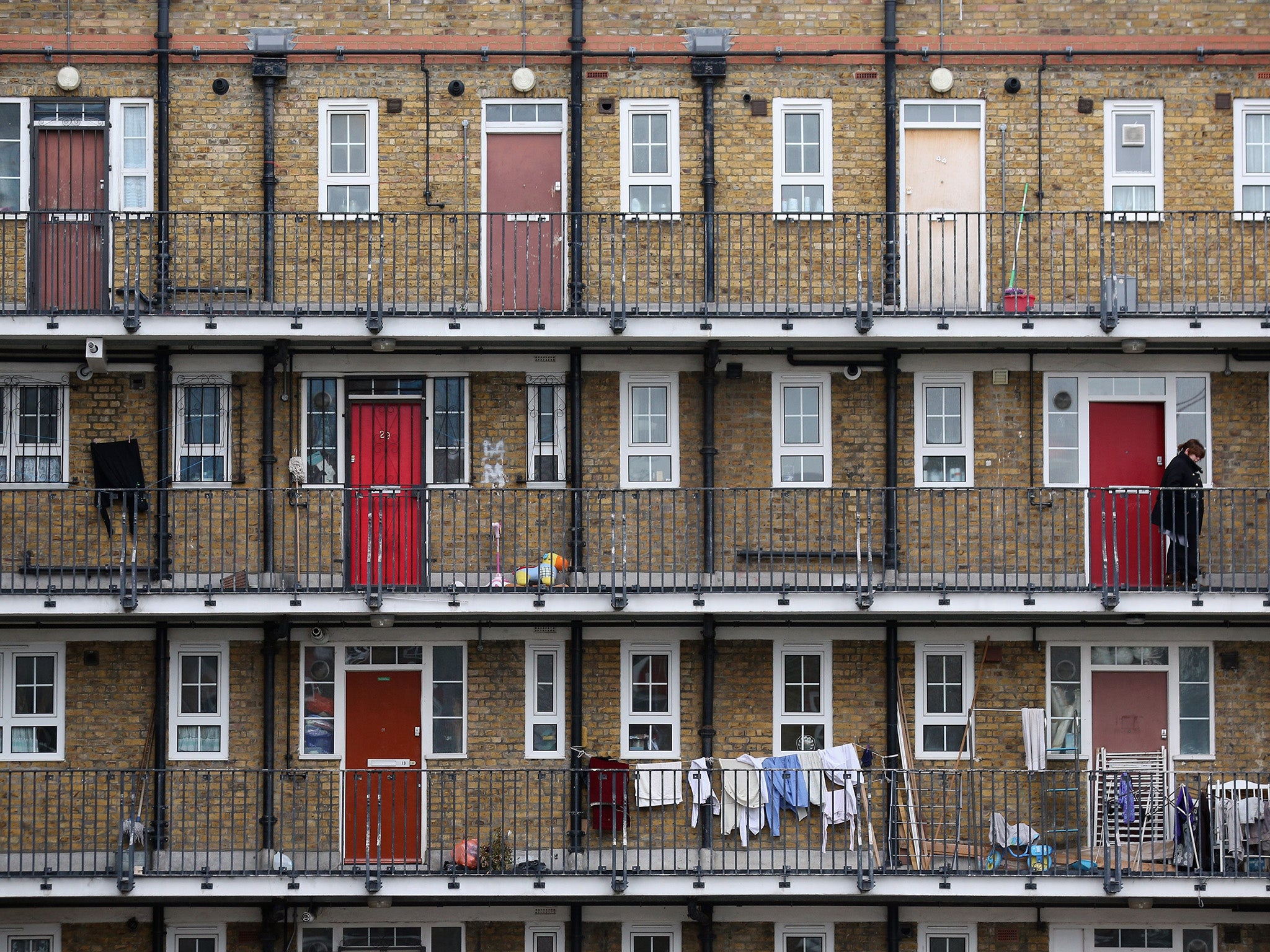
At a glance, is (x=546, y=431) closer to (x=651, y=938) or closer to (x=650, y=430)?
(x=650, y=430)

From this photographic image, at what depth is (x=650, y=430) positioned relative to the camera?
17.1 metres

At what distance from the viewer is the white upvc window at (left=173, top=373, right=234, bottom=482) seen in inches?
668

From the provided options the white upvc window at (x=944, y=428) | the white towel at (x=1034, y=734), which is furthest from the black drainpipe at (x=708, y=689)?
the white towel at (x=1034, y=734)

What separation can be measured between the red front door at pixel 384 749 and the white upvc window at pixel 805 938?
3921mm

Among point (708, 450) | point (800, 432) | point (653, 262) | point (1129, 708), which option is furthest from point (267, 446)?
point (1129, 708)

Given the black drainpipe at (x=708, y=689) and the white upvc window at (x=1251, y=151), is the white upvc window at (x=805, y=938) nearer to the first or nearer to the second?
the black drainpipe at (x=708, y=689)

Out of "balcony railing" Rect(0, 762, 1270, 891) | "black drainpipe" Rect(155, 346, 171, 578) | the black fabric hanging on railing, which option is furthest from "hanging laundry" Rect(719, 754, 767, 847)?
the black fabric hanging on railing

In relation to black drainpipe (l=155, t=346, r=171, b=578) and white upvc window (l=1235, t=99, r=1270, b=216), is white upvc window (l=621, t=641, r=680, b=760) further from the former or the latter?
white upvc window (l=1235, t=99, r=1270, b=216)

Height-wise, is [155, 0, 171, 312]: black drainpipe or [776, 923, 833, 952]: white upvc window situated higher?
[155, 0, 171, 312]: black drainpipe

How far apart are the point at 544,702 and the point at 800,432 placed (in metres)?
3.96

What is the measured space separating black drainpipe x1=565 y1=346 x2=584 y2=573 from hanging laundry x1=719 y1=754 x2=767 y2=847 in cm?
271

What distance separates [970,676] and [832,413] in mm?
3138

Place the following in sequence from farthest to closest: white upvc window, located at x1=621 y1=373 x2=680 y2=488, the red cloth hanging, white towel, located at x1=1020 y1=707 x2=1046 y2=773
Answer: white upvc window, located at x1=621 y1=373 x2=680 y2=488, white towel, located at x1=1020 y1=707 x2=1046 y2=773, the red cloth hanging

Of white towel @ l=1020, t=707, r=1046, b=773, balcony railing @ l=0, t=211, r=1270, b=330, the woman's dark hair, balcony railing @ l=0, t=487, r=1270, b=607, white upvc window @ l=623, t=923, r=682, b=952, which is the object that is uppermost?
balcony railing @ l=0, t=211, r=1270, b=330
